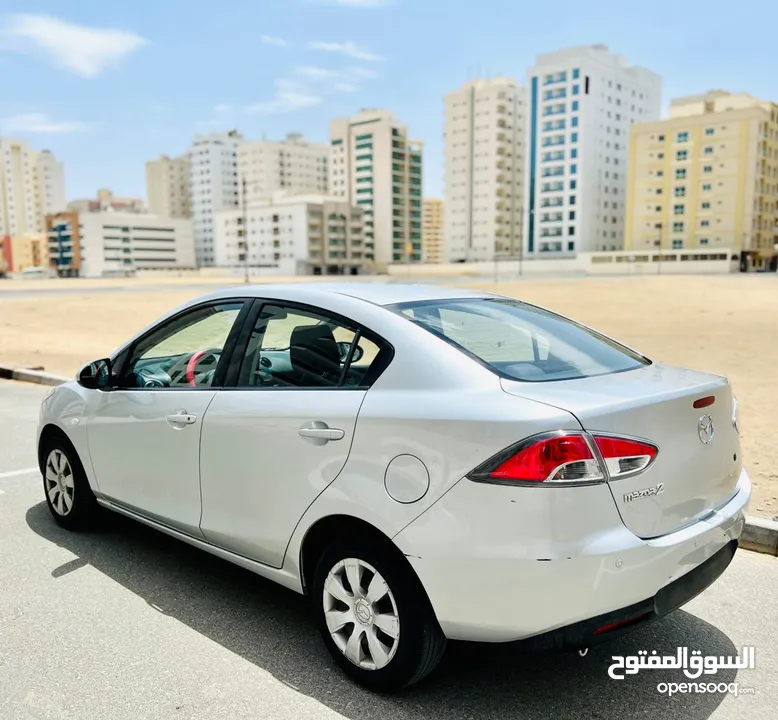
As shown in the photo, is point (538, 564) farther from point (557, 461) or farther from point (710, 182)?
point (710, 182)

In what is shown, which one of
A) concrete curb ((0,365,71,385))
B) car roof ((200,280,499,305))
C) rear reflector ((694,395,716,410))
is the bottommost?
concrete curb ((0,365,71,385))

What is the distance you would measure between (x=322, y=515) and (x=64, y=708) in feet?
4.03

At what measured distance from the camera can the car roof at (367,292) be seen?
328 centimetres

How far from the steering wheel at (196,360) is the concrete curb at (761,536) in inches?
129

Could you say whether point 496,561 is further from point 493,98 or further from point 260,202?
point 260,202

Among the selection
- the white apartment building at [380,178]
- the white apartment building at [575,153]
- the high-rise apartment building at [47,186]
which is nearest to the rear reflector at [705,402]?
the white apartment building at [575,153]

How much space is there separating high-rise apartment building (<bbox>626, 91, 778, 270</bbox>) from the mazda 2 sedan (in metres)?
94.3

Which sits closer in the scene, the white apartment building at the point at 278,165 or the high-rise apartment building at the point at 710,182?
the high-rise apartment building at the point at 710,182

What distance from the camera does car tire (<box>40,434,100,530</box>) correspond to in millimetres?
4457

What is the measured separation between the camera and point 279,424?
119 inches

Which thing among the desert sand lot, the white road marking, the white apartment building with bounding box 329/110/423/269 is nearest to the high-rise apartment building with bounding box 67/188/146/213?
the white apartment building with bounding box 329/110/423/269

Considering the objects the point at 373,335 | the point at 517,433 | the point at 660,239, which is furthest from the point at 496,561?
the point at 660,239

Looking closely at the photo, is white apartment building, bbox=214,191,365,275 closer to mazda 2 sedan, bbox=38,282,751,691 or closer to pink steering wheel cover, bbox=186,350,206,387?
pink steering wheel cover, bbox=186,350,206,387

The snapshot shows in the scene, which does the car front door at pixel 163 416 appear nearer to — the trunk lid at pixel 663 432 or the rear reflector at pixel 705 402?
the trunk lid at pixel 663 432
